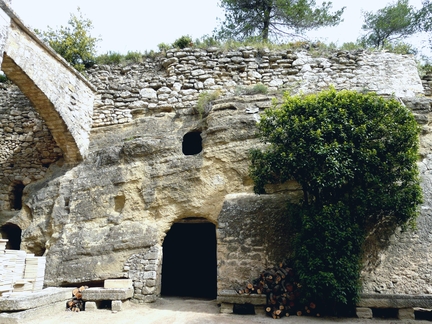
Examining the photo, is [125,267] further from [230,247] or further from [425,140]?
[425,140]

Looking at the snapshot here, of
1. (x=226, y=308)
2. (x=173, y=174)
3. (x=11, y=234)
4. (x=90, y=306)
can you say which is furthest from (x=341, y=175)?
(x=11, y=234)

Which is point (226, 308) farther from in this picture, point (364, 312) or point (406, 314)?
point (406, 314)

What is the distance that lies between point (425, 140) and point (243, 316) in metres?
5.36

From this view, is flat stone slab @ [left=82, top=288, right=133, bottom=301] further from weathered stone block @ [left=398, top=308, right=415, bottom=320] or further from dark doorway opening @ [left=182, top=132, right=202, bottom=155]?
weathered stone block @ [left=398, top=308, right=415, bottom=320]

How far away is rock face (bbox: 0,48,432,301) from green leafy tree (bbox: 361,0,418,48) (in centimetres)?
663

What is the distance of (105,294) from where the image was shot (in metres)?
6.95

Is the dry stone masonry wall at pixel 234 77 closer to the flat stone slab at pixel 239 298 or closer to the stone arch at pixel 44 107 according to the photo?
the stone arch at pixel 44 107

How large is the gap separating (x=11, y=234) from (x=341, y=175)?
894 cm

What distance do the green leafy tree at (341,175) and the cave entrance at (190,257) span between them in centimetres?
489

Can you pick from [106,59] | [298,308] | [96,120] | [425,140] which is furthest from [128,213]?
[425,140]

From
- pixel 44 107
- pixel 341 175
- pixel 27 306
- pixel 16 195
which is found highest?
pixel 44 107

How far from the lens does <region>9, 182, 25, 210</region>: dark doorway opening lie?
400 inches

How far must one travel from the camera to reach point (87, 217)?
8375 mm

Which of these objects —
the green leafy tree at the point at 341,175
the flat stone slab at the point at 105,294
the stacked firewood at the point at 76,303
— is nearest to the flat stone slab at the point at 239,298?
the green leafy tree at the point at 341,175
